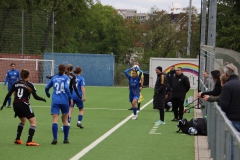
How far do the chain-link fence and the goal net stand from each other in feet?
2.67

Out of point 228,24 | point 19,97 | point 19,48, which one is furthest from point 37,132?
point 228,24

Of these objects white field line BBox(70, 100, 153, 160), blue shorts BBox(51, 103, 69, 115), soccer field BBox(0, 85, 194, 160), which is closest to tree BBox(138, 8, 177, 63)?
soccer field BBox(0, 85, 194, 160)

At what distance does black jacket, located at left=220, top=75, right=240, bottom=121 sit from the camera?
32.9 ft

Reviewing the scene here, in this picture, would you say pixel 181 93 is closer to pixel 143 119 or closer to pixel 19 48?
pixel 143 119

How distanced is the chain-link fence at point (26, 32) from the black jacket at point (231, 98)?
41482mm

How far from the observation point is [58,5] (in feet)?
217

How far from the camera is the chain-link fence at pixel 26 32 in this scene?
50.8 metres

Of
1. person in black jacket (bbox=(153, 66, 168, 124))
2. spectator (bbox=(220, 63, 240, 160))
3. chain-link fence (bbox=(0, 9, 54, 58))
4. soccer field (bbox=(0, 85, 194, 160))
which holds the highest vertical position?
chain-link fence (bbox=(0, 9, 54, 58))

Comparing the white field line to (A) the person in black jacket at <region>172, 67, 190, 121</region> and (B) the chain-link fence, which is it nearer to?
(A) the person in black jacket at <region>172, 67, 190, 121</region>

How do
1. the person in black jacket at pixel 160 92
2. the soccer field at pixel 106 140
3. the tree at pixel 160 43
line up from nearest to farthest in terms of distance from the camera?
1. the soccer field at pixel 106 140
2. the person in black jacket at pixel 160 92
3. the tree at pixel 160 43

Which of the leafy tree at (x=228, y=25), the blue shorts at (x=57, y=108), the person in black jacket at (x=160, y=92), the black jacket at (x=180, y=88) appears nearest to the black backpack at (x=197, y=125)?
the person in black jacket at (x=160, y=92)

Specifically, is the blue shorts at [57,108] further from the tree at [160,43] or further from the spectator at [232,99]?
the tree at [160,43]

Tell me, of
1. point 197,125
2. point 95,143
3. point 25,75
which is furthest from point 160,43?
point 25,75

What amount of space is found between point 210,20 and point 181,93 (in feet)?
13.2
